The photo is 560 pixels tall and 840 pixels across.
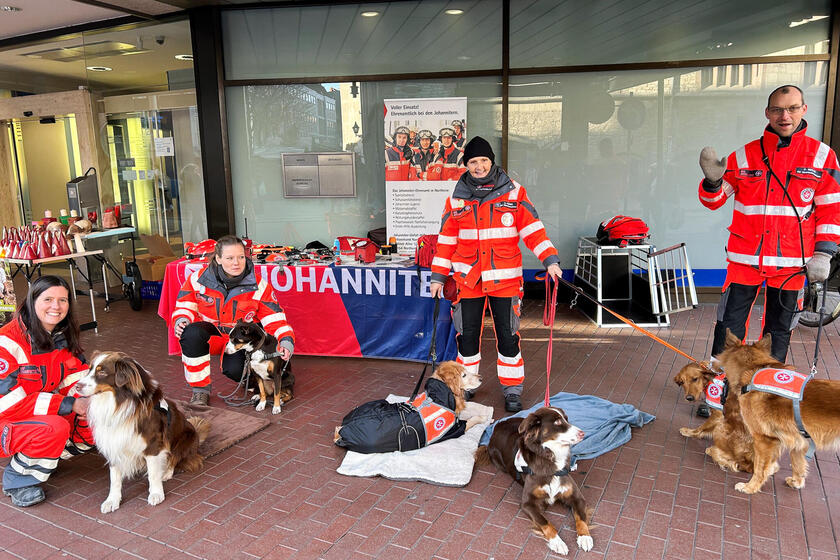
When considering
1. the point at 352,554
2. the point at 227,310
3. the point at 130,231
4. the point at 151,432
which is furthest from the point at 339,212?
the point at 352,554

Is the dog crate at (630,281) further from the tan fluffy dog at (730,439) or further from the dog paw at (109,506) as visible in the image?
the dog paw at (109,506)

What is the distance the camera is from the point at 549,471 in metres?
3.01

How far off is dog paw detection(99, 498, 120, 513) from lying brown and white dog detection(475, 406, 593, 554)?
2.32 metres

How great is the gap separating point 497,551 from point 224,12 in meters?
8.26

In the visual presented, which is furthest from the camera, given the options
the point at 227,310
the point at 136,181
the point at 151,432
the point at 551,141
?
the point at 136,181

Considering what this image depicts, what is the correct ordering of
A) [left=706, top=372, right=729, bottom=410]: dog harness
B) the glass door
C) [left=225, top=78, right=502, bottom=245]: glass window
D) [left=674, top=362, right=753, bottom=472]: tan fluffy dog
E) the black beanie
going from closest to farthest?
[left=674, top=362, right=753, bottom=472]: tan fluffy dog < [left=706, top=372, right=729, bottom=410]: dog harness < the black beanie < [left=225, top=78, right=502, bottom=245]: glass window < the glass door

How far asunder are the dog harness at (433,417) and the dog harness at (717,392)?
68.8 inches

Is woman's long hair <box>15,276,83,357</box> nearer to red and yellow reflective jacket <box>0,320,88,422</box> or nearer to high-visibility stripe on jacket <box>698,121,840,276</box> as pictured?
red and yellow reflective jacket <box>0,320,88,422</box>

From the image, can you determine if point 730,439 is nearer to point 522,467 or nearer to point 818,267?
point 818,267

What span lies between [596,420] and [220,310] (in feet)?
10.2

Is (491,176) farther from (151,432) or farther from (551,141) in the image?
(551,141)

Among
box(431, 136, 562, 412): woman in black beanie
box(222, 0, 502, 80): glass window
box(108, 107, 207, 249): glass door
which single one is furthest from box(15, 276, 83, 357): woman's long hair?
box(108, 107, 207, 249): glass door

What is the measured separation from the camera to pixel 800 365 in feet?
18.2

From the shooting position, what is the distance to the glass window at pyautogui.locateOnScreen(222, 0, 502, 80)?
8.00 metres
